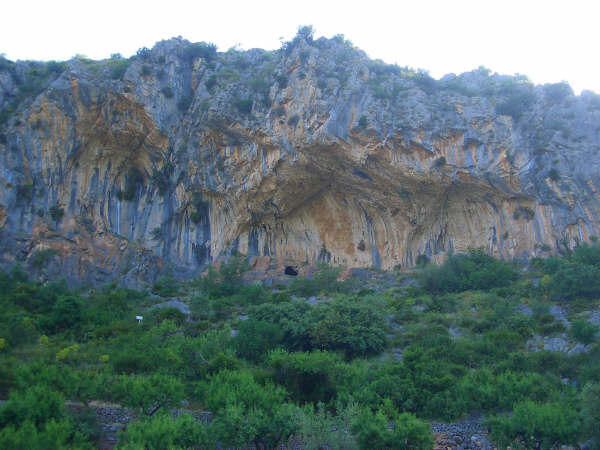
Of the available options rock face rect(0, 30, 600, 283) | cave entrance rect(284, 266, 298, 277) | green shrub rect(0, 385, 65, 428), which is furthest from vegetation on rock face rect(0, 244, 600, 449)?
rock face rect(0, 30, 600, 283)

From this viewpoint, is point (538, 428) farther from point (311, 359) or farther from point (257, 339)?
point (257, 339)

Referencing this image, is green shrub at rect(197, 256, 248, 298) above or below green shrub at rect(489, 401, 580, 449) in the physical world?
above

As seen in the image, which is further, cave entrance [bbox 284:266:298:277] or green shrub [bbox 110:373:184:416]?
cave entrance [bbox 284:266:298:277]

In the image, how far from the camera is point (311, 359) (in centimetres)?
2942

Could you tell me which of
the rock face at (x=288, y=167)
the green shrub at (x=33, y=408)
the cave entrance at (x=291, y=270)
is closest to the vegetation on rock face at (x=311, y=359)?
the green shrub at (x=33, y=408)

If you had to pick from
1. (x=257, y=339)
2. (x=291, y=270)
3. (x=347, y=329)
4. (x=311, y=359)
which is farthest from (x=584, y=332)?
(x=291, y=270)

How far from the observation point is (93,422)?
76.5ft

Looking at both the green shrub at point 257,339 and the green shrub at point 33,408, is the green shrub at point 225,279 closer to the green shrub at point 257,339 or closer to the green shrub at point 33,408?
the green shrub at point 257,339

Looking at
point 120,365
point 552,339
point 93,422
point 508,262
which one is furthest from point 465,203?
point 93,422

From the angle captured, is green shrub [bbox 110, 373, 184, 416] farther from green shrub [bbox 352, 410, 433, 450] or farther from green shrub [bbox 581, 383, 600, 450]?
green shrub [bbox 581, 383, 600, 450]

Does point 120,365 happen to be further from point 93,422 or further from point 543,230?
point 543,230

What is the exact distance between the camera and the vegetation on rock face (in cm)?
2258

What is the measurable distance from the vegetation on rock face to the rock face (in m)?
3.93

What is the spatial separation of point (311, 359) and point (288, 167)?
23446 mm
